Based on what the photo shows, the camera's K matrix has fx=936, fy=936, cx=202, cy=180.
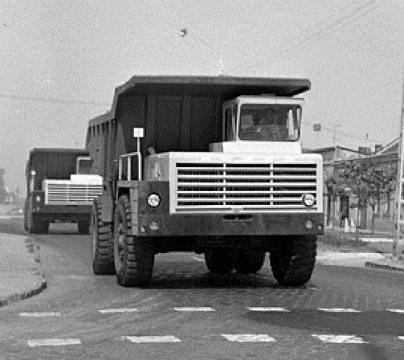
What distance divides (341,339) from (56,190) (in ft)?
88.1

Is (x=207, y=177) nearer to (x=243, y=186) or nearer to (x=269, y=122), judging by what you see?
(x=243, y=186)

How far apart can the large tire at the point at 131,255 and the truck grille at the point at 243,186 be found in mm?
1053

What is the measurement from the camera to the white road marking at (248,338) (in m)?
9.91

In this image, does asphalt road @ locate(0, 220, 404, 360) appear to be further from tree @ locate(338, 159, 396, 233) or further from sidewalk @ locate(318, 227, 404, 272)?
tree @ locate(338, 159, 396, 233)

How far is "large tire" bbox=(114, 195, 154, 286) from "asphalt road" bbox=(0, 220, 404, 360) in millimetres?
209

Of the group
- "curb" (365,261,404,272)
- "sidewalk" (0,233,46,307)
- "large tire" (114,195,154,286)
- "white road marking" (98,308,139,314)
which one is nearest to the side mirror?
"large tire" (114,195,154,286)

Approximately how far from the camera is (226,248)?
51.0ft

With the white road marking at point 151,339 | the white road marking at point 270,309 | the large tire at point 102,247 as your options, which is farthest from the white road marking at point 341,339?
the large tire at point 102,247

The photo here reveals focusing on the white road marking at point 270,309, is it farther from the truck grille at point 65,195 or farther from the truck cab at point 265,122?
the truck grille at point 65,195

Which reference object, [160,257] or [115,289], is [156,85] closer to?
[115,289]

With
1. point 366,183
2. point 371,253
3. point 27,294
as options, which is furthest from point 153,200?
point 366,183

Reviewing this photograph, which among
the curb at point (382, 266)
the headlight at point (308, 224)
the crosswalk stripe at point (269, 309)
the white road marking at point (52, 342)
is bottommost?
the curb at point (382, 266)

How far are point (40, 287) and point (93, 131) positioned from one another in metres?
5.79

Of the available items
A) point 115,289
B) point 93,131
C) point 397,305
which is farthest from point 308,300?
point 93,131
